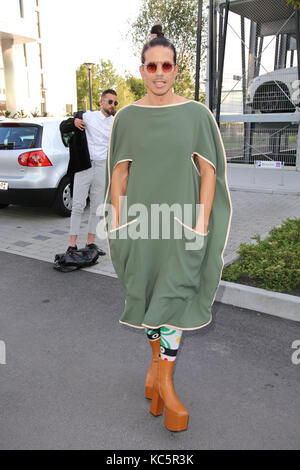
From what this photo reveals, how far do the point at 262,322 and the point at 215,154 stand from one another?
1984 mm

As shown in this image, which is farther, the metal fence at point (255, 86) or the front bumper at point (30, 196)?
the metal fence at point (255, 86)

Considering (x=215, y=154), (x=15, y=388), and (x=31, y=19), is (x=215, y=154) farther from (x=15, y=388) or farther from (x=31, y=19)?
(x=31, y=19)

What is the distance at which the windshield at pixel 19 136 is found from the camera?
269 inches

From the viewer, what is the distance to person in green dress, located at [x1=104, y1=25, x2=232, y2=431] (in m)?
2.04

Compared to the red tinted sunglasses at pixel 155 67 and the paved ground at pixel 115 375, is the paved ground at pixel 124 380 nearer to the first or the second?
the paved ground at pixel 115 375

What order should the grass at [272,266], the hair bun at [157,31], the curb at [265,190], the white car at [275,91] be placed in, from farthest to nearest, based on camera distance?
the white car at [275,91], the curb at [265,190], the grass at [272,266], the hair bun at [157,31]

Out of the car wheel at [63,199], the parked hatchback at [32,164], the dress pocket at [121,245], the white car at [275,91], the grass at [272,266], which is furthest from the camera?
the white car at [275,91]

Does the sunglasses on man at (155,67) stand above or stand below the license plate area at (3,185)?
above

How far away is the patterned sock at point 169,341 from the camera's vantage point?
2.25 meters

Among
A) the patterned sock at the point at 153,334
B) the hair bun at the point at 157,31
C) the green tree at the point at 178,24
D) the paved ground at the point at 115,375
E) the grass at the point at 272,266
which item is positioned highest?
the green tree at the point at 178,24

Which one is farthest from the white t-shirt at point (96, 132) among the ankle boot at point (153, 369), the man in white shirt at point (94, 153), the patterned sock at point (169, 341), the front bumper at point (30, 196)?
the patterned sock at point (169, 341)

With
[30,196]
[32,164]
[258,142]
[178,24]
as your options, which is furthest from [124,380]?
[178,24]

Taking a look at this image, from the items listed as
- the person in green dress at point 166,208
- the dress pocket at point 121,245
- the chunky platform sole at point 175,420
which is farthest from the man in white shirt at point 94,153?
the chunky platform sole at point 175,420

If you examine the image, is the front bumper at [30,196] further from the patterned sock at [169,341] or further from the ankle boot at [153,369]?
the patterned sock at [169,341]
